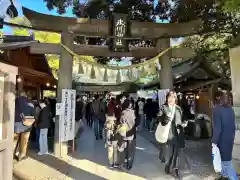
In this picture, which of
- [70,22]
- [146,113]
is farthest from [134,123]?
[146,113]

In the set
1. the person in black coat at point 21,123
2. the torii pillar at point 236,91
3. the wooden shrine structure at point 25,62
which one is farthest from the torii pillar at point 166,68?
the wooden shrine structure at point 25,62

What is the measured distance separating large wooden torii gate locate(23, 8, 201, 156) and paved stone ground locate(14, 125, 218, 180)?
0.78 metres

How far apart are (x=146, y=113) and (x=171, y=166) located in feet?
29.9

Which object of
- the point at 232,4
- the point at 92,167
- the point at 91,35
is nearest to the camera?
the point at 232,4

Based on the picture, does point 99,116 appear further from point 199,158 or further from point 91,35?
point 199,158

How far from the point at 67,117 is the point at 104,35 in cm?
299

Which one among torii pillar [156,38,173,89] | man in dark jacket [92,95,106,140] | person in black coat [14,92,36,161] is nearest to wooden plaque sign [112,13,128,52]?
torii pillar [156,38,173,89]

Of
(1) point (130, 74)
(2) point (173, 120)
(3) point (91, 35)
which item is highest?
(3) point (91, 35)

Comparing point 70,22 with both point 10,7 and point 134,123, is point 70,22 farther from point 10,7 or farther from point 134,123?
point 134,123

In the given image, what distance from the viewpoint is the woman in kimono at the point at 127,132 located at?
6.86m


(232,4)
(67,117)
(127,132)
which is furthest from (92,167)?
(232,4)

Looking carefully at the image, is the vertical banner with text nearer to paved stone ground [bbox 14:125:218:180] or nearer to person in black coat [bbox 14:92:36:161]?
paved stone ground [bbox 14:125:218:180]

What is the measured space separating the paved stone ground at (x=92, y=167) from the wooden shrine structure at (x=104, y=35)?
0.78 metres

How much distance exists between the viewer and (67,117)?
871 centimetres
